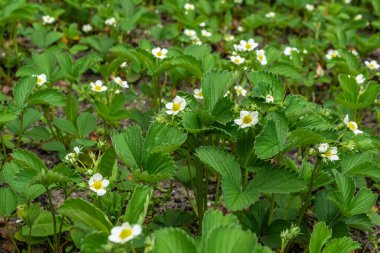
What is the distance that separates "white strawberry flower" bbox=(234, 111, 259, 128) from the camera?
2.10m

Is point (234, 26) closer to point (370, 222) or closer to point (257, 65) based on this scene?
point (257, 65)

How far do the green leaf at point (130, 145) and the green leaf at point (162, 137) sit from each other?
41 mm

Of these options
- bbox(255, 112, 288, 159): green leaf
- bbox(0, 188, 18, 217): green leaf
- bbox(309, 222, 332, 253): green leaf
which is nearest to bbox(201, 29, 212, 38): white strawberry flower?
bbox(255, 112, 288, 159): green leaf

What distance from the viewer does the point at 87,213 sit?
1.70 meters

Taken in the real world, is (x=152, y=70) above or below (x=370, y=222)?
above

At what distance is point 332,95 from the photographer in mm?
3855


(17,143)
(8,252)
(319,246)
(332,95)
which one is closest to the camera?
(319,246)

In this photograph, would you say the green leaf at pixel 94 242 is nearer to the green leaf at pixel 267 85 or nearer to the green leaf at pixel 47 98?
the green leaf at pixel 267 85

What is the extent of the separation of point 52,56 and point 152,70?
2.28 feet

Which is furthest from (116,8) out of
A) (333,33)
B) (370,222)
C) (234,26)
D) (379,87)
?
(370,222)

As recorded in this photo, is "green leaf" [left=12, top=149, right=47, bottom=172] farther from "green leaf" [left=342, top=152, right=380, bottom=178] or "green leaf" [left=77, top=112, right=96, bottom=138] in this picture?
"green leaf" [left=342, top=152, right=380, bottom=178]

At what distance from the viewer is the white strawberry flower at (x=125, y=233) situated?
5.04 feet

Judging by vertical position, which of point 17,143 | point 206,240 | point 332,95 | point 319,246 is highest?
point 206,240

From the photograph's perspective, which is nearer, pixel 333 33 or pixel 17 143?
pixel 17 143
